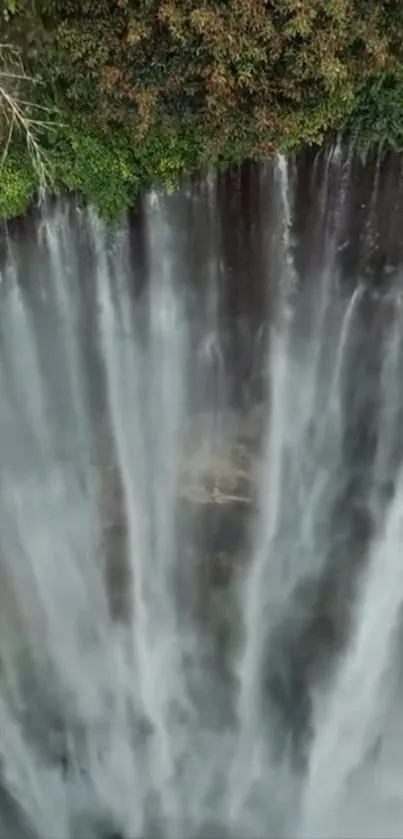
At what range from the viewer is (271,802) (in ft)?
27.4

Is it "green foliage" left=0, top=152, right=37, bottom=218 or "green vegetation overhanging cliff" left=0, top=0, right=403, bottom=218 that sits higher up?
"green vegetation overhanging cliff" left=0, top=0, right=403, bottom=218

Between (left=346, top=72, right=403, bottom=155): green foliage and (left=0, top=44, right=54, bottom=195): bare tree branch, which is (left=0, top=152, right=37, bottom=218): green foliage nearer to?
(left=0, top=44, right=54, bottom=195): bare tree branch

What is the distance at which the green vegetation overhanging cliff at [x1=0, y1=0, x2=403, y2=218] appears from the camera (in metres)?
4.46

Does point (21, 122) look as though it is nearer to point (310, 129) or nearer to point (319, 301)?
point (310, 129)

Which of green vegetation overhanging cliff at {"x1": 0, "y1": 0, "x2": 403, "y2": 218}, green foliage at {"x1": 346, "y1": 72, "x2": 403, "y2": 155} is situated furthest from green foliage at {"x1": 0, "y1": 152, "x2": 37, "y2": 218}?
green foliage at {"x1": 346, "y1": 72, "x2": 403, "y2": 155}

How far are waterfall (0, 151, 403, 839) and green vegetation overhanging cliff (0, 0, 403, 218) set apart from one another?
12.0 inches

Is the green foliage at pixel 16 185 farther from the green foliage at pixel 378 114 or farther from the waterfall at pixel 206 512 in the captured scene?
the green foliage at pixel 378 114

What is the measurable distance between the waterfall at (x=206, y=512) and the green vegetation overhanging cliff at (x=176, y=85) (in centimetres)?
30

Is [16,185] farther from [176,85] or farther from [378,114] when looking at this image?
[378,114]

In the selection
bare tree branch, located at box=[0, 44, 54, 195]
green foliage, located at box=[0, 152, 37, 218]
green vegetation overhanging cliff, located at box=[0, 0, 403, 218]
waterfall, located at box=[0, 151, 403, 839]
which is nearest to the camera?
green vegetation overhanging cliff, located at box=[0, 0, 403, 218]

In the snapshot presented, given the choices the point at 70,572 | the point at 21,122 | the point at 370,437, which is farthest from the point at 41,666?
the point at 21,122

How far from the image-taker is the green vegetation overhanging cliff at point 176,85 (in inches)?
175

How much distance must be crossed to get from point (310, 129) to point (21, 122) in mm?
1664

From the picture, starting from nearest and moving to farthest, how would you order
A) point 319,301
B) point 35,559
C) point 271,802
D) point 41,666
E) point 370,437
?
point 319,301 → point 370,437 → point 35,559 → point 41,666 → point 271,802
